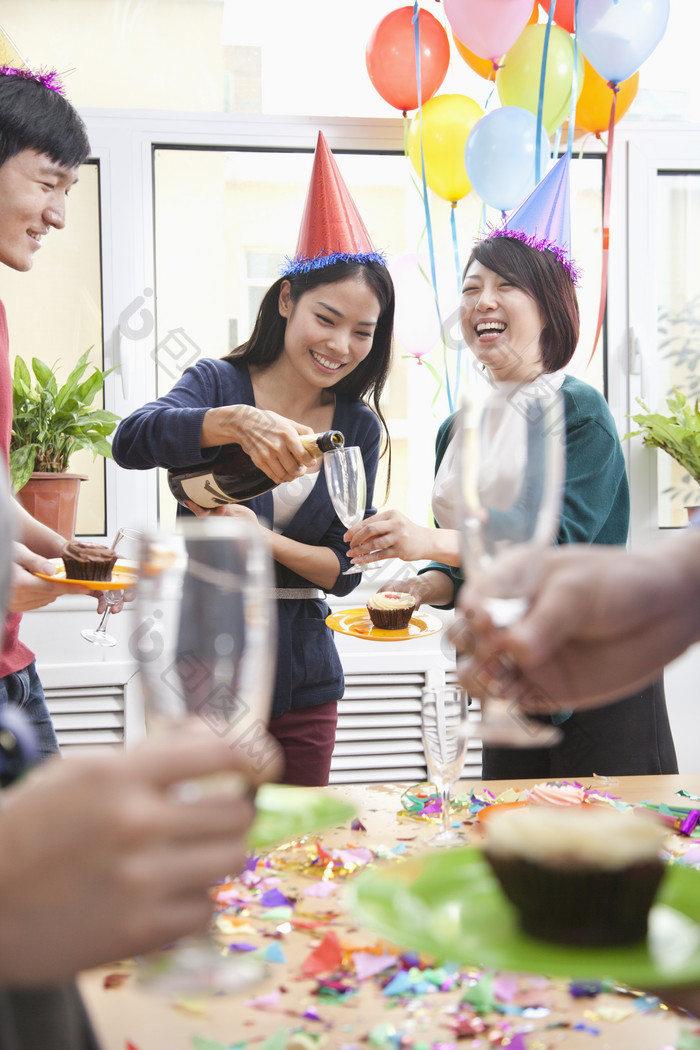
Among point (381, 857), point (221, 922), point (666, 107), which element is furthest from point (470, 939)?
point (666, 107)

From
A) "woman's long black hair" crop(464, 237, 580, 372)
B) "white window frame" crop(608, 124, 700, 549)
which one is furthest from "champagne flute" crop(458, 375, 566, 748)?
"white window frame" crop(608, 124, 700, 549)

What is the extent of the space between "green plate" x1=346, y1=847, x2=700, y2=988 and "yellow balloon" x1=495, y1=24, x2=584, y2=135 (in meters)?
2.32

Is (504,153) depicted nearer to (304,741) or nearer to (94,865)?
(304,741)

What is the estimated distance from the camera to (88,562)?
156cm

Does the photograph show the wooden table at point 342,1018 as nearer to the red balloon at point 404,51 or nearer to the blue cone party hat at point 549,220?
the blue cone party hat at point 549,220

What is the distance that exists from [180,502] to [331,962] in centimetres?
128

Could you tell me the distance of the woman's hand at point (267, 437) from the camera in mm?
1565

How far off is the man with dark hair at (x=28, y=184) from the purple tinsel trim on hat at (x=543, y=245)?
2.87 feet

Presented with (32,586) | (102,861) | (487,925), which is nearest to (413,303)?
(32,586)

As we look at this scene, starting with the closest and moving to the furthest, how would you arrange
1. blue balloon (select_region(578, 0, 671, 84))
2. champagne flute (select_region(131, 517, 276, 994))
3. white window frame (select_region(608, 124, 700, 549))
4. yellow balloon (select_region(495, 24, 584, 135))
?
1. champagne flute (select_region(131, 517, 276, 994))
2. blue balloon (select_region(578, 0, 671, 84))
3. yellow balloon (select_region(495, 24, 584, 135))
4. white window frame (select_region(608, 124, 700, 549))

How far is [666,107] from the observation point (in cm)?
325

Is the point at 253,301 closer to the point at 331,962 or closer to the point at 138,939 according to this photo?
the point at 331,962

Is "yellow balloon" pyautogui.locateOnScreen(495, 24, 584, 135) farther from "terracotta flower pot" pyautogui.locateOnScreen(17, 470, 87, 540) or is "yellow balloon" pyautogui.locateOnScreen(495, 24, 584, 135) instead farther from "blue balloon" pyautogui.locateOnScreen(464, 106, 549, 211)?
"terracotta flower pot" pyautogui.locateOnScreen(17, 470, 87, 540)

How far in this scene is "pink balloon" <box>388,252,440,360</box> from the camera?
9.08ft
